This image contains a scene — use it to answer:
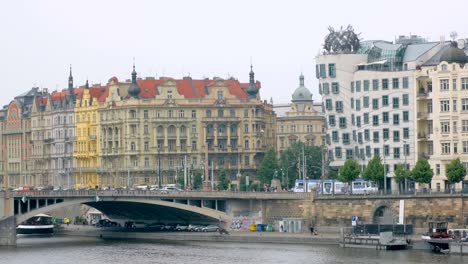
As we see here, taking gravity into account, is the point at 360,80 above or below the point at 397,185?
above

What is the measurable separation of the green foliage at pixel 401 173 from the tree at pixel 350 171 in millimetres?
4478

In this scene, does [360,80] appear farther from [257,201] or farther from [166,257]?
[166,257]

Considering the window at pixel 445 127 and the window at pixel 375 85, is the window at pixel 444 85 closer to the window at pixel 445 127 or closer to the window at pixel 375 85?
the window at pixel 445 127

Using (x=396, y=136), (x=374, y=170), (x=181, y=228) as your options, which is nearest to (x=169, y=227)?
(x=181, y=228)

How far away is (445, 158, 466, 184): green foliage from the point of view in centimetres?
17438

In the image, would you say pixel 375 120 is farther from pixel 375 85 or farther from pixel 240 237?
pixel 240 237

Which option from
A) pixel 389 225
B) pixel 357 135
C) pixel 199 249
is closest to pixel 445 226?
pixel 389 225

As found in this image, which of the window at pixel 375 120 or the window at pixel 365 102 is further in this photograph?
the window at pixel 365 102

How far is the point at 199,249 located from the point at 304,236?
37.4ft

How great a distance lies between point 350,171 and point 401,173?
237 inches

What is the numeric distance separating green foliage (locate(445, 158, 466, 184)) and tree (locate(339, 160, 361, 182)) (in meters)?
12.4

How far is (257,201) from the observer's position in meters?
187

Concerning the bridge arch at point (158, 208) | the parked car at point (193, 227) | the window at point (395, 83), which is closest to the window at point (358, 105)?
the window at point (395, 83)

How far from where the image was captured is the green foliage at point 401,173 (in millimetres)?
180375
